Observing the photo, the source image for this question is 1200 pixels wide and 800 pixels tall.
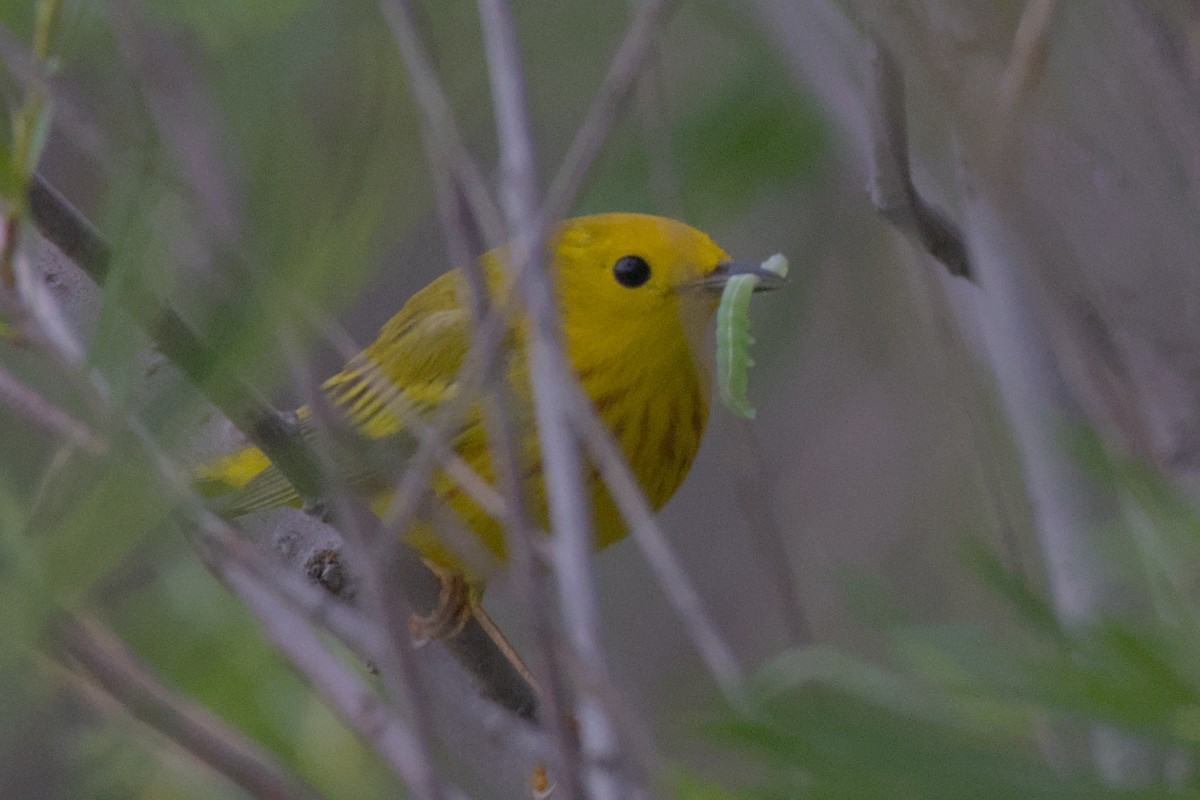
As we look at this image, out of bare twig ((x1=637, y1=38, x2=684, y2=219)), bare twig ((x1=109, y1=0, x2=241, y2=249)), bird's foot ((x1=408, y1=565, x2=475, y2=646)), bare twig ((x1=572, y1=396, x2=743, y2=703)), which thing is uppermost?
bare twig ((x1=637, y1=38, x2=684, y2=219))

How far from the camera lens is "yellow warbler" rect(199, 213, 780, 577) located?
9.20 feet

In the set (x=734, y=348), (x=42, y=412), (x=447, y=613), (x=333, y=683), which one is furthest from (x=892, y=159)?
(x=447, y=613)

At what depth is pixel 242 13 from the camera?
1985mm

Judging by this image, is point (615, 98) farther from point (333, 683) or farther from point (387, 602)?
point (333, 683)

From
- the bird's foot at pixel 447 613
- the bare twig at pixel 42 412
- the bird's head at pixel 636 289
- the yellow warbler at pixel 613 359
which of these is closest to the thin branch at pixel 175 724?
the bare twig at pixel 42 412

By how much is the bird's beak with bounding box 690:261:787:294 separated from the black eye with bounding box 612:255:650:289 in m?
0.16

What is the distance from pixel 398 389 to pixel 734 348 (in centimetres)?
65

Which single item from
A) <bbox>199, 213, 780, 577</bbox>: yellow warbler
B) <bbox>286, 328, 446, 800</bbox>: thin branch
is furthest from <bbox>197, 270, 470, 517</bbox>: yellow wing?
<bbox>286, 328, 446, 800</bbox>: thin branch

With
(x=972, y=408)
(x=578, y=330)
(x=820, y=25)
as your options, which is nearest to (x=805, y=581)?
(x=578, y=330)

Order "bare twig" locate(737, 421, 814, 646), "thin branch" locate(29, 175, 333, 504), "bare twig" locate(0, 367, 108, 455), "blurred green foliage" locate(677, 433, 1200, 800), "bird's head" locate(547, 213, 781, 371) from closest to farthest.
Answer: "blurred green foliage" locate(677, 433, 1200, 800)
"thin branch" locate(29, 175, 333, 504)
"bare twig" locate(0, 367, 108, 455)
"bare twig" locate(737, 421, 814, 646)
"bird's head" locate(547, 213, 781, 371)

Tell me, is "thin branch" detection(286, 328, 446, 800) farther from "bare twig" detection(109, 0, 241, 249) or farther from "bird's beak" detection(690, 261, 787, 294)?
"bird's beak" detection(690, 261, 787, 294)

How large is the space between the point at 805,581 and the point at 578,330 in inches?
62.6

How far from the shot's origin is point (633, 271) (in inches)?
120

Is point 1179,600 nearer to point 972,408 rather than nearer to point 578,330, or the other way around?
point 972,408
